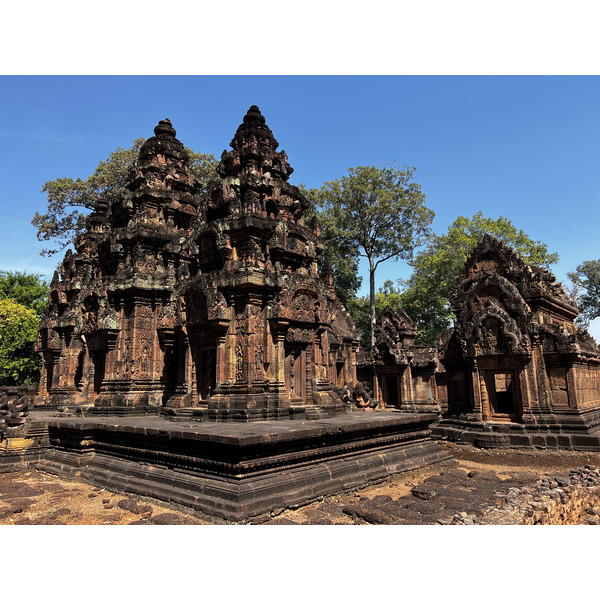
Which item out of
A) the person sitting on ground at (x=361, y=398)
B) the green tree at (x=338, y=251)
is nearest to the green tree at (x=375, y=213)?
the green tree at (x=338, y=251)

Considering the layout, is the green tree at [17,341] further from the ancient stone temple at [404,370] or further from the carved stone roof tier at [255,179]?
the ancient stone temple at [404,370]

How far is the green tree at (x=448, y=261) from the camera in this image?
2678 centimetres

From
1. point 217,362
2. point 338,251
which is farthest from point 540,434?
point 338,251

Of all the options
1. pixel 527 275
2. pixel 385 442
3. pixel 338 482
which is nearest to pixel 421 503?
pixel 338 482

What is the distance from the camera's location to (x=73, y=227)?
26.1 meters

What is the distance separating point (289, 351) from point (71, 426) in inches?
185

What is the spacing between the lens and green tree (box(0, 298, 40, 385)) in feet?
73.4

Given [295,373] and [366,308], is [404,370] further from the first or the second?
[366,308]

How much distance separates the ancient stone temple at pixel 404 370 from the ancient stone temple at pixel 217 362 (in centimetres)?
797

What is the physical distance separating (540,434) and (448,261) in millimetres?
17179

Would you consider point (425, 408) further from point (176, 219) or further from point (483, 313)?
point (176, 219)

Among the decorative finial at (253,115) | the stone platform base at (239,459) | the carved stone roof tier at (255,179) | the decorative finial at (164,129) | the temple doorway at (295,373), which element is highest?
the decorative finial at (164,129)

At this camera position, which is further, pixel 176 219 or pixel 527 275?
pixel 176 219

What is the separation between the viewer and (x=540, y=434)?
1132cm
